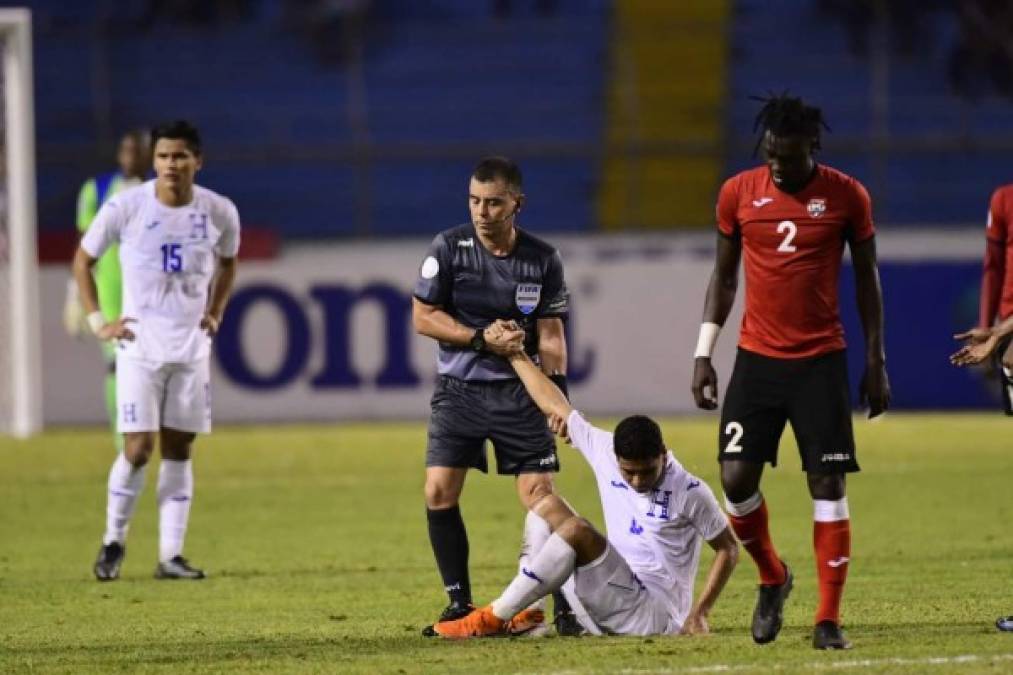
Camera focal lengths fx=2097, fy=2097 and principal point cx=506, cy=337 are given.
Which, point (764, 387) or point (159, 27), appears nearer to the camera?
point (764, 387)

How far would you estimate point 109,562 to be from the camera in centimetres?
1044

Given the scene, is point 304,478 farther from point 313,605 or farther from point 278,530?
point 313,605

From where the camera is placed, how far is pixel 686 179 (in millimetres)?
23188

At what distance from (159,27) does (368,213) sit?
3.68m

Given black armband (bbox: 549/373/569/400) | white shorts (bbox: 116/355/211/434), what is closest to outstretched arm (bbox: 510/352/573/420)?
black armband (bbox: 549/373/569/400)

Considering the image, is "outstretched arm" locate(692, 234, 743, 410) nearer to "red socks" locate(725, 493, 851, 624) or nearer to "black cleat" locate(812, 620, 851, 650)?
"red socks" locate(725, 493, 851, 624)

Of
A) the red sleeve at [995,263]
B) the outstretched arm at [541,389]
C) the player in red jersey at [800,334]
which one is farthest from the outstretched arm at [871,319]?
the red sleeve at [995,263]

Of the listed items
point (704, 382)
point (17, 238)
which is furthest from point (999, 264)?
point (17, 238)

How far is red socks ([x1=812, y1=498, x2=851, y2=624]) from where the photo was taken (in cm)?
719

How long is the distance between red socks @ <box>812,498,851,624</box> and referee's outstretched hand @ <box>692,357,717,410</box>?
55 centimetres

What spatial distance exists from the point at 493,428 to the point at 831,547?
1.57 m

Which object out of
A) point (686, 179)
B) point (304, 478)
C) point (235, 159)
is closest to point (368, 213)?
point (235, 159)

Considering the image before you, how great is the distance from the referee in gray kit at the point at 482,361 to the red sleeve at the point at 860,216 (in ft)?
4.60

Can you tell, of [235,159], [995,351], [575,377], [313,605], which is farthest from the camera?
[235,159]
